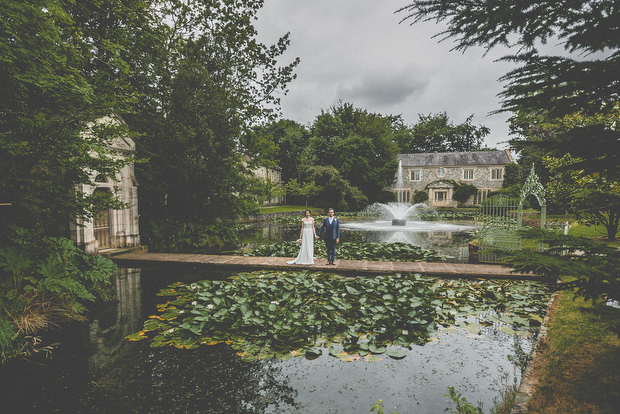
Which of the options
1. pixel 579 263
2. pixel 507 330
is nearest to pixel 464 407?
pixel 579 263

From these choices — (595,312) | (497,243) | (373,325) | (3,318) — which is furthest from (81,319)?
(497,243)

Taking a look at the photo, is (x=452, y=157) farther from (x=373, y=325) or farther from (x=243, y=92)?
(x=373, y=325)

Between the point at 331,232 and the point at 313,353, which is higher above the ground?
the point at 331,232

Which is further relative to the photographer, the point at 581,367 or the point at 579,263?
the point at 581,367

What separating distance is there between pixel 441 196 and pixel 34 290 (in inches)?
1884

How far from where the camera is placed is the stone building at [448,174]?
46219 millimetres

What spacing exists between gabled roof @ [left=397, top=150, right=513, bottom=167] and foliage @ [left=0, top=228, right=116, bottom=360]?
49105mm

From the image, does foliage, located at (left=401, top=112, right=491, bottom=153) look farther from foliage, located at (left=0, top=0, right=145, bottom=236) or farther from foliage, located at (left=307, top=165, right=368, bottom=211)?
foliage, located at (left=0, top=0, right=145, bottom=236)

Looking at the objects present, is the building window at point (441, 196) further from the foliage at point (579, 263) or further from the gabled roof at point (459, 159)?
the foliage at point (579, 263)

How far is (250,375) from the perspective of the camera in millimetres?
3990

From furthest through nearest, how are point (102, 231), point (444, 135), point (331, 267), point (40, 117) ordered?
point (444, 135) → point (102, 231) → point (331, 267) → point (40, 117)

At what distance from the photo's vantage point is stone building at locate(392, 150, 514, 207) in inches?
1820

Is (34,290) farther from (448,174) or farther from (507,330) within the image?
(448,174)

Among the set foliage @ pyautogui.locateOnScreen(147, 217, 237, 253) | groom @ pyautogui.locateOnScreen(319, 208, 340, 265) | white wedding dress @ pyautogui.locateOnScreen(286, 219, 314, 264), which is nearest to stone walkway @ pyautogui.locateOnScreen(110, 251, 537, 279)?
white wedding dress @ pyautogui.locateOnScreen(286, 219, 314, 264)
